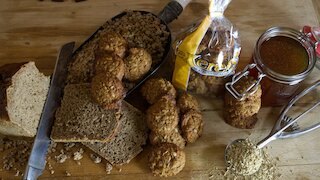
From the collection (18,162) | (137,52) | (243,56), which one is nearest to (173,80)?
(137,52)

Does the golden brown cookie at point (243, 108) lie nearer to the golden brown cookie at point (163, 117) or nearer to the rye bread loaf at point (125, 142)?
the golden brown cookie at point (163, 117)

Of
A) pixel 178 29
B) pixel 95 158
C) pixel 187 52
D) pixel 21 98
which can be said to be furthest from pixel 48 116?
pixel 178 29

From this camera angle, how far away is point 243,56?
1.92 meters

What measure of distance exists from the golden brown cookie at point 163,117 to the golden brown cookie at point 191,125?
4cm

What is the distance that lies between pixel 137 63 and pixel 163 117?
0.25 meters

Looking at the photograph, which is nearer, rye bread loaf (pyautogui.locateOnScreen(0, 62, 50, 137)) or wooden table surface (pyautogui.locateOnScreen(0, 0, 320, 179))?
rye bread loaf (pyautogui.locateOnScreen(0, 62, 50, 137))

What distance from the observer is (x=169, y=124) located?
62.2 inches

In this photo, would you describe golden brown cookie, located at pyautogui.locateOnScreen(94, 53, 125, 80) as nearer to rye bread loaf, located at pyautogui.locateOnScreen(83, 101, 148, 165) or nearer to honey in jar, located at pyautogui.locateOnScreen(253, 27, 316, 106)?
rye bread loaf, located at pyautogui.locateOnScreen(83, 101, 148, 165)

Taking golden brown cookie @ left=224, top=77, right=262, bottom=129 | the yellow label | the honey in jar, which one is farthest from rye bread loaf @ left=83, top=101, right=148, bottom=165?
the honey in jar

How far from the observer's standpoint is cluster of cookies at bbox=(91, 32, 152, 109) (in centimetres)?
161

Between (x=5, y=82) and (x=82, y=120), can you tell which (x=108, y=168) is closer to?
(x=82, y=120)

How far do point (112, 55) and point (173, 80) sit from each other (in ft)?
0.89

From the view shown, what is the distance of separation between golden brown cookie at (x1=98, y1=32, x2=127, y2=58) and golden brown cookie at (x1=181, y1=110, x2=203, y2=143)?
36 centimetres

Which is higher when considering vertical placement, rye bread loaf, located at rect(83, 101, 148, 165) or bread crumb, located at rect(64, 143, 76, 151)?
rye bread loaf, located at rect(83, 101, 148, 165)
